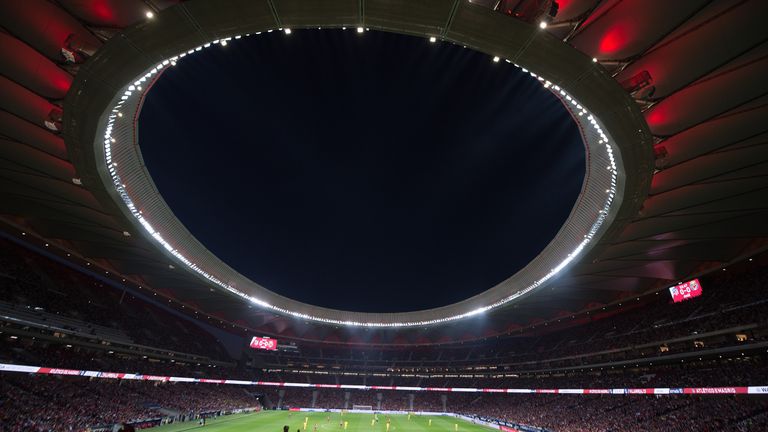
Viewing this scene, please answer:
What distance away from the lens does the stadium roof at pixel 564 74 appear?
11.3 metres

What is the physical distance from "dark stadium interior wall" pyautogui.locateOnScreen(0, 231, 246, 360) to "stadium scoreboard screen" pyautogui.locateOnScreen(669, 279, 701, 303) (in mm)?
58145

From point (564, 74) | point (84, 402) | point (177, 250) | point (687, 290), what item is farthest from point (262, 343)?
point (564, 74)

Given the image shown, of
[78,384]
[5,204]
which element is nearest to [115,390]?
[78,384]

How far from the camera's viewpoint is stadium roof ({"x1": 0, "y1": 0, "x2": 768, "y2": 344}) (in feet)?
37.1

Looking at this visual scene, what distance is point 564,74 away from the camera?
13.5 metres

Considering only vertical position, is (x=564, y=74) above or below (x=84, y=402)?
above

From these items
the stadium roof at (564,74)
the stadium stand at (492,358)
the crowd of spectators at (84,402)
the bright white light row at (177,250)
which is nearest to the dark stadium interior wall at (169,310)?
the stadium stand at (492,358)

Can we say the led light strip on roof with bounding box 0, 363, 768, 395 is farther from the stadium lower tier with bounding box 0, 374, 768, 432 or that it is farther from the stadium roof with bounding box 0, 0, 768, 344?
the stadium roof with bounding box 0, 0, 768, 344

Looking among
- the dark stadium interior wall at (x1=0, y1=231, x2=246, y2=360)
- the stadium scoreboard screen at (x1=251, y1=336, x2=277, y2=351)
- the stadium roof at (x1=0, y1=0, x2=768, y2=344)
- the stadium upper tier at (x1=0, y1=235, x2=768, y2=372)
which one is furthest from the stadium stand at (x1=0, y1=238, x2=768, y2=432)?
the stadium roof at (x1=0, y1=0, x2=768, y2=344)

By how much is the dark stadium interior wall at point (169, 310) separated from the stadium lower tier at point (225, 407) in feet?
26.6

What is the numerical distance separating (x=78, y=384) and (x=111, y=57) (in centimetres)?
3865

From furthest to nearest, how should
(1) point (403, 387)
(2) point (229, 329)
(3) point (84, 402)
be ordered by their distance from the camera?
(1) point (403, 387)
(2) point (229, 329)
(3) point (84, 402)

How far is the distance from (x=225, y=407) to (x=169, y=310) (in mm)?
17410

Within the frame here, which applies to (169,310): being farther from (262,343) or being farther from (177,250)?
(177,250)
